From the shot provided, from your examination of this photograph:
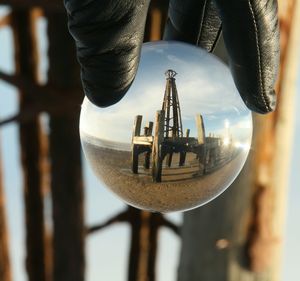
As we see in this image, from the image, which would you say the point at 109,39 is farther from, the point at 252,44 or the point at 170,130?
the point at 252,44

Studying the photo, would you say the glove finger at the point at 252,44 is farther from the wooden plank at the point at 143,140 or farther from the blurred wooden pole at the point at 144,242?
the blurred wooden pole at the point at 144,242

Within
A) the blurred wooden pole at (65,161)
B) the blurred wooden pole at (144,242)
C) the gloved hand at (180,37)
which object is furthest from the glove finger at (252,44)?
the blurred wooden pole at (144,242)

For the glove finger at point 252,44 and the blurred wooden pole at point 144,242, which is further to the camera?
the blurred wooden pole at point 144,242

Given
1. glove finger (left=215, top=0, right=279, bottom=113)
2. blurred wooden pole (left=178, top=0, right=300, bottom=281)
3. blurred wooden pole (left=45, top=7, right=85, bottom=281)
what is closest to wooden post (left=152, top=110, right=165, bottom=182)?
glove finger (left=215, top=0, right=279, bottom=113)

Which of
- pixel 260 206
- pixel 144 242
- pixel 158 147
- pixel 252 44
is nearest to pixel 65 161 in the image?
pixel 144 242

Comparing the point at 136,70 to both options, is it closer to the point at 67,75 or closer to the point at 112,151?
the point at 112,151

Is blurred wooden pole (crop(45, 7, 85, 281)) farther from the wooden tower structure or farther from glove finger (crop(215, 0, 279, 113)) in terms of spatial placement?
the wooden tower structure

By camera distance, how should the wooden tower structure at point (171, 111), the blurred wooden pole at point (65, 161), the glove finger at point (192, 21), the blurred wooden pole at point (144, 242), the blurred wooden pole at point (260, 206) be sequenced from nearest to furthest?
the wooden tower structure at point (171, 111)
the glove finger at point (192, 21)
the blurred wooden pole at point (260, 206)
the blurred wooden pole at point (65, 161)
the blurred wooden pole at point (144, 242)

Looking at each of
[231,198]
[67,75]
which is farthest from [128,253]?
[231,198]
